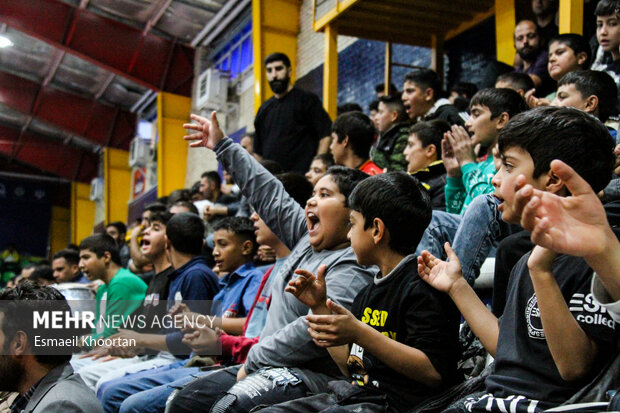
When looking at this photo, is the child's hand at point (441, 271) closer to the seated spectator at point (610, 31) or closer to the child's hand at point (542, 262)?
the child's hand at point (542, 262)

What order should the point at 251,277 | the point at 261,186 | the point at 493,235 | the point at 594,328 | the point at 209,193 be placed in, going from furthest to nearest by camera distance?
the point at 209,193 < the point at 251,277 < the point at 261,186 < the point at 493,235 < the point at 594,328

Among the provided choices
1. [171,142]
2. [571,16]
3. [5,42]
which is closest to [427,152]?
[571,16]

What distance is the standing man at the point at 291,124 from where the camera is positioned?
6160mm

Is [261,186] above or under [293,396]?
above

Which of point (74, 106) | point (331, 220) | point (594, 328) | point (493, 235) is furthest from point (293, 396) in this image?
point (74, 106)

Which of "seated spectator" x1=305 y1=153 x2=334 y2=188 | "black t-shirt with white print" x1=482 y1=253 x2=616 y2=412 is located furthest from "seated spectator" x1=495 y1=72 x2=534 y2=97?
"black t-shirt with white print" x1=482 y1=253 x2=616 y2=412

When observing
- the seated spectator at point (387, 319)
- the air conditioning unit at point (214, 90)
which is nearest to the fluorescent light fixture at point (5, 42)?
the air conditioning unit at point (214, 90)

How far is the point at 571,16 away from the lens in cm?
436

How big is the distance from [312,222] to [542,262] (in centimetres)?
151

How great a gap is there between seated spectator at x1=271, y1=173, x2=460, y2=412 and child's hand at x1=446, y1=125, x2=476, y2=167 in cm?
110

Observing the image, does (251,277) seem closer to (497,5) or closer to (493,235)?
(493,235)

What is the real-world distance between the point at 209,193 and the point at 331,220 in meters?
4.94

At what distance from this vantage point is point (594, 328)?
1.56m

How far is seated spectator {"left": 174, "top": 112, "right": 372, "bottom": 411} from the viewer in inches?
99.5
